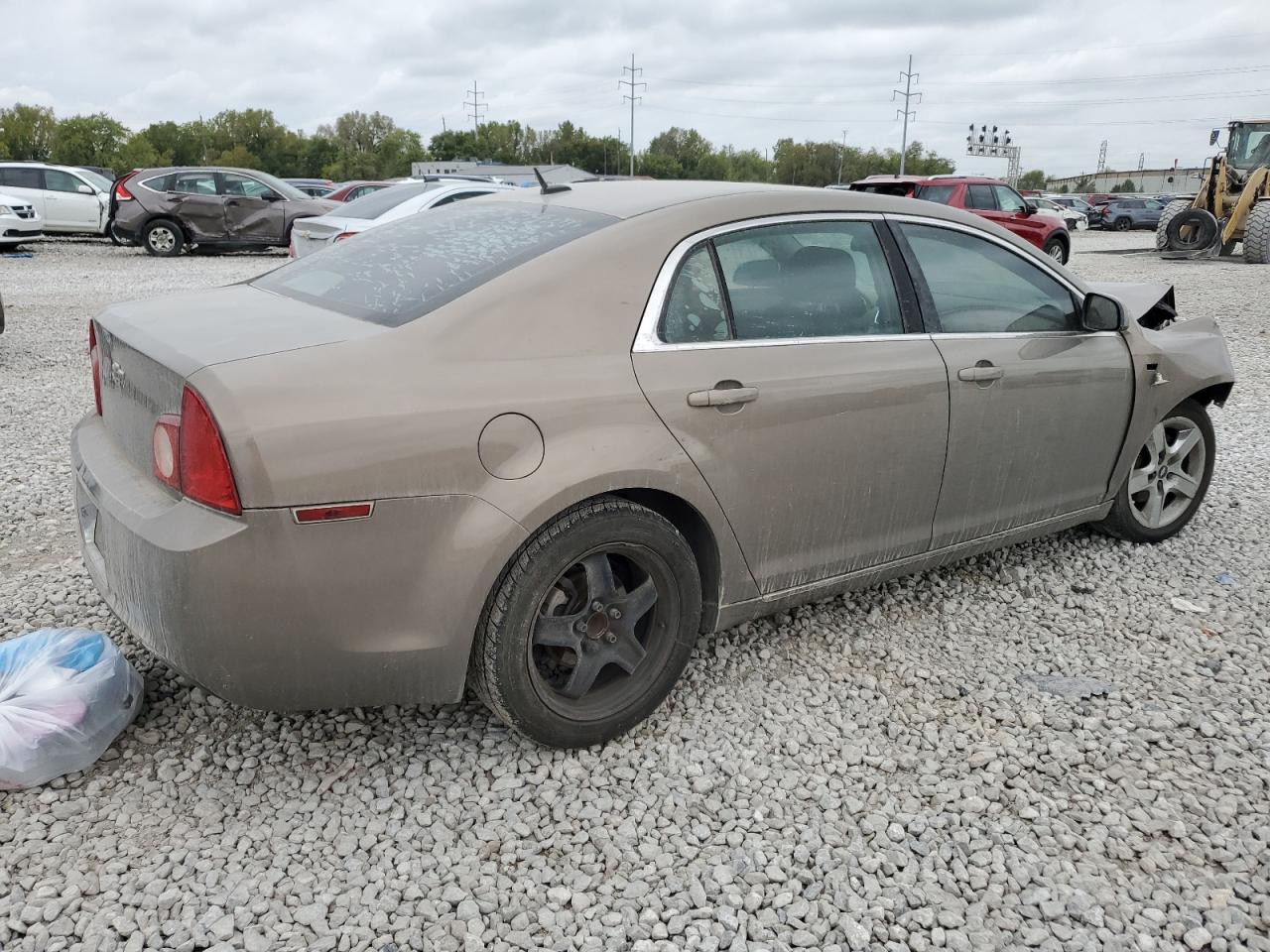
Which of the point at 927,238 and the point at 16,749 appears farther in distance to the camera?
the point at 927,238

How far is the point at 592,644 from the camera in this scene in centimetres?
279

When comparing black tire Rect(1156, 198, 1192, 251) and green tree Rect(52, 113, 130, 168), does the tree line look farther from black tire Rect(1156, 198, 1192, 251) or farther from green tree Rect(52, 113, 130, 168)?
black tire Rect(1156, 198, 1192, 251)

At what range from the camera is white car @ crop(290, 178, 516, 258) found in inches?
412

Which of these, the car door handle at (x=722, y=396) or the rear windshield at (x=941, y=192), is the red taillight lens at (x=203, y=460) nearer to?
the car door handle at (x=722, y=396)

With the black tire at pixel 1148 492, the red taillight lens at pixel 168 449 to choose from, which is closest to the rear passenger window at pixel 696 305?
the red taillight lens at pixel 168 449

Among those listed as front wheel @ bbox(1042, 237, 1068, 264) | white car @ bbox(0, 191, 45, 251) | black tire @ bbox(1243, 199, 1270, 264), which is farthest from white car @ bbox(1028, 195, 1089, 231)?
white car @ bbox(0, 191, 45, 251)

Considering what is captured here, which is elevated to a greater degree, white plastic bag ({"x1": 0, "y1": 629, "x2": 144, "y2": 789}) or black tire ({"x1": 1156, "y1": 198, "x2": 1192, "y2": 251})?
black tire ({"x1": 1156, "y1": 198, "x2": 1192, "y2": 251})

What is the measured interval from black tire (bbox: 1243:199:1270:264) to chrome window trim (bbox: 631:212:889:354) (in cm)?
1847

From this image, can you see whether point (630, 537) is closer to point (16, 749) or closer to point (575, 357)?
point (575, 357)

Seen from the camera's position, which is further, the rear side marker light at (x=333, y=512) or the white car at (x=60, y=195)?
the white car at (x=60, y=195)

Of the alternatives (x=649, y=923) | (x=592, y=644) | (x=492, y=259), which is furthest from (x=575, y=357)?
(x=649, y=923)

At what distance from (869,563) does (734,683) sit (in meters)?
0.62

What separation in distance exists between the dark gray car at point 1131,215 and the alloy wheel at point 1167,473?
40.5 m

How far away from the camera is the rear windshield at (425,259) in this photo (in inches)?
106
